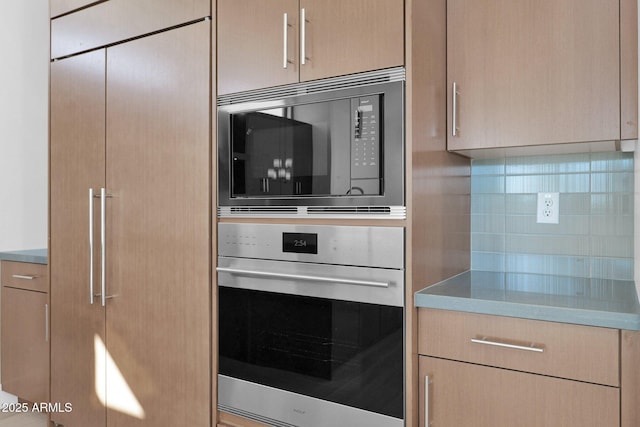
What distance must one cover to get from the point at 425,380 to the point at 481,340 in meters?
0.21

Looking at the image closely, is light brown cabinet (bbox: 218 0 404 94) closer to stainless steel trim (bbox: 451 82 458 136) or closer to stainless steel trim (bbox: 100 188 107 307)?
stainless steel trim (bbox: 451 82 458 136)

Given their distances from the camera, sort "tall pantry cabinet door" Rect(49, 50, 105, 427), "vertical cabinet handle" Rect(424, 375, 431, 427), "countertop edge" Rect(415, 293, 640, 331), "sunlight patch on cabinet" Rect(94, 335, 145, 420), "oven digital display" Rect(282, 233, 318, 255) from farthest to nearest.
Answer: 1. "tall pantry cabinet door" Rect(49, 50, 105, 427)
2. "sunlight patch on cabinet" Rect(94, 335, 145, 420)
3. "oven digital display" Rect(282, 233, 318, 255)
4. "vertical cabinet handle" Rect(424, 375, 431, 427)
5. "countertop edge" Rect(415, 293, 640, 331)

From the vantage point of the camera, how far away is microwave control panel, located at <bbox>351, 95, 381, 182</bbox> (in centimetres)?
147

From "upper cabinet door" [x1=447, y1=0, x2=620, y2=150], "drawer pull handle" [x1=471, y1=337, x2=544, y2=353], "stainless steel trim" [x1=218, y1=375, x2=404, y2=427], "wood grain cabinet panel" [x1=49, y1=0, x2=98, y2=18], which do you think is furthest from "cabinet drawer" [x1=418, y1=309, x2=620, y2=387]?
"wood grain cabinet panel" [x1=49, y1=0, x2=98, y2=18]

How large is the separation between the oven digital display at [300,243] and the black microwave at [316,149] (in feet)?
0.24

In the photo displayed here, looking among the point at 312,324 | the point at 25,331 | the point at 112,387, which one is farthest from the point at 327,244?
the point at 25,331

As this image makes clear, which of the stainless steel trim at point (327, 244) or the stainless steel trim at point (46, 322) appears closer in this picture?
the stainless steel trim at point (327, 244)

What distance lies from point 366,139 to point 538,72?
63 centimetres

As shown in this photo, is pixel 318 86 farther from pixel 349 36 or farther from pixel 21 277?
pixel 21 277

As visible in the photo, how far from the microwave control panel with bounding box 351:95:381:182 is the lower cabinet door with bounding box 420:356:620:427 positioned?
60 cm

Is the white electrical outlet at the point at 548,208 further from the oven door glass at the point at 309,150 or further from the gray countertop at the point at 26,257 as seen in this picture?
the gray countertop at the point at 26,257

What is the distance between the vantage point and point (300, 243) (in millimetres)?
1604

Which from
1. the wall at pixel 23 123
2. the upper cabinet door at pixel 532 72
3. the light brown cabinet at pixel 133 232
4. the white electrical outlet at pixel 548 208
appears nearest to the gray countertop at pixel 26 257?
the light brown cabinet at pixel 133 232

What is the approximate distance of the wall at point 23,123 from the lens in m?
3.01
